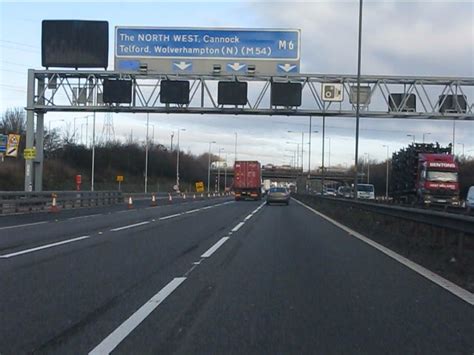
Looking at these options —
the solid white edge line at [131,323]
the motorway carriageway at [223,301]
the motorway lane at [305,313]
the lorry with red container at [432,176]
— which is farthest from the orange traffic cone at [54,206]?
the solid white edge line at [131,323]

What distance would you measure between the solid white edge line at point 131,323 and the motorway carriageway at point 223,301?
0.5 inches

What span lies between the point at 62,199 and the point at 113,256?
2553cm

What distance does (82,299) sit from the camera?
9445 mm

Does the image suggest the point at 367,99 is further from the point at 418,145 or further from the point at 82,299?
the point at 82,299

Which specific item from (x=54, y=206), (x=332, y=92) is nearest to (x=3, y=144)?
(x=54, y=206)

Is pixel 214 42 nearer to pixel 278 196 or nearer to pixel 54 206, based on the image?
pixel 54 206

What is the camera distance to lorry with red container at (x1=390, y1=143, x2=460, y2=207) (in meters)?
41.5

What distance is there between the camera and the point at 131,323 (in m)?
7.93

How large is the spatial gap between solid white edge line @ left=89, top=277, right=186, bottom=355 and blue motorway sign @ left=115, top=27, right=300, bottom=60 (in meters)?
28.6

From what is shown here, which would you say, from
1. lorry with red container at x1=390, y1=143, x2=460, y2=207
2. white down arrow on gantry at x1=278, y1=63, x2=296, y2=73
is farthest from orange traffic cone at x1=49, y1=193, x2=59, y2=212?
lorry with red container at x1=390, y1=143, x2=460, y2=207

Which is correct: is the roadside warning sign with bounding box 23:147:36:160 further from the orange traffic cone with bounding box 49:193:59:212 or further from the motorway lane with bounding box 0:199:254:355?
the motorway lane with bounding box 0:199:254:355

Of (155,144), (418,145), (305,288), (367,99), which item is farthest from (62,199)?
(155,144)

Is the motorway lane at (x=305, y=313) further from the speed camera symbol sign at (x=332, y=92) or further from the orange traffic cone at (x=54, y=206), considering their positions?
the speed camera symbol sign at (x=332, y=92)

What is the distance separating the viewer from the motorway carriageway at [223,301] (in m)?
7.05
